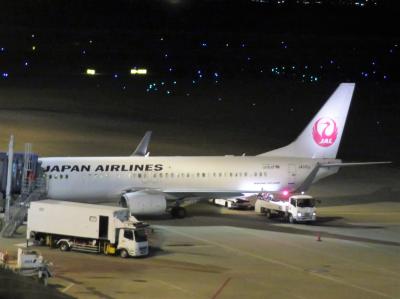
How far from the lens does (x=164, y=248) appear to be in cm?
3341

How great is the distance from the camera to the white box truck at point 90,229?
3148 cm

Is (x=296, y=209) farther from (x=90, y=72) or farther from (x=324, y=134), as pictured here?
(x=90, y=72)

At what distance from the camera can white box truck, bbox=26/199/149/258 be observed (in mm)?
31484

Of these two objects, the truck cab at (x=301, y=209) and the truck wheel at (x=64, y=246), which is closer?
the truck wheel at (x=64, y=246)

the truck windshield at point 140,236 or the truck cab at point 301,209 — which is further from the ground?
the truck cab at point 301,209

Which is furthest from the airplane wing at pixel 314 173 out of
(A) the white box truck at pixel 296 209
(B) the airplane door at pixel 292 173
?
(A) the white box truck at pixel 296 209

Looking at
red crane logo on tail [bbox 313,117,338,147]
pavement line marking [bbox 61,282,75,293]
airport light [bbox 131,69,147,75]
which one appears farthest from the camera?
airport light [bbox 131,69,147,75]

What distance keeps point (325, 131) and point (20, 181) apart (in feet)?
58.6

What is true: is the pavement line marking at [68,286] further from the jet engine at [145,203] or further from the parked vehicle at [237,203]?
the parked vehicle at [237,203]

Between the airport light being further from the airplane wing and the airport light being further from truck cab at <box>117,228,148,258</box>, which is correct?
truck cab at <box>117,228,148,258</box>

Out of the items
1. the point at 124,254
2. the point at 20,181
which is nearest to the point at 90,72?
the point at 20,181

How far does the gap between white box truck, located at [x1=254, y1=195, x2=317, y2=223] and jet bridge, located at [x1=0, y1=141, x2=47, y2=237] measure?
12.0m

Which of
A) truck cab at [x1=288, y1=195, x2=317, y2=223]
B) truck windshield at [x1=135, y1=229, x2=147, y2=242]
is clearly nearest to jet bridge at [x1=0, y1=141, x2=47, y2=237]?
truck windshield at [x1=135, y1=229, x2=147, y2=242]

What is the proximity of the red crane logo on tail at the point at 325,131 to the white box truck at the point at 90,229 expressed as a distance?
1671 centimetres
